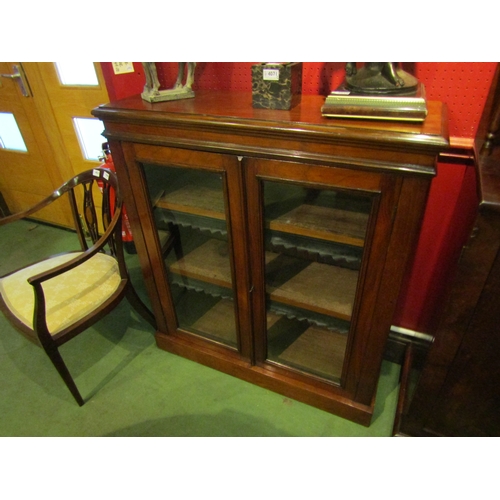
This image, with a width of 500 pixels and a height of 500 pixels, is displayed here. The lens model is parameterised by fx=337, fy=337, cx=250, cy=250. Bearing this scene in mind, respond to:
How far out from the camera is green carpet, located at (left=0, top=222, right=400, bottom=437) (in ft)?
4.69

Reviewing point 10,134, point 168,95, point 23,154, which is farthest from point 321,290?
point 10,134

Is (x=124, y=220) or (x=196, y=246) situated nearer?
(x=196, y=246)

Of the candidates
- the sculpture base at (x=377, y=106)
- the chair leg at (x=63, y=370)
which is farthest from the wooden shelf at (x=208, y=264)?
the sculpture base at (x=377, y=106)

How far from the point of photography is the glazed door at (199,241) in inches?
44.3

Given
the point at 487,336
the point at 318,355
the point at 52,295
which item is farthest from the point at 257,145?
the point at 52,295

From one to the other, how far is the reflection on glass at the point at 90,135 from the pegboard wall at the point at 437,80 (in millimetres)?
1158

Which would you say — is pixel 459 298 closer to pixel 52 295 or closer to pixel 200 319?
pixel 200 319

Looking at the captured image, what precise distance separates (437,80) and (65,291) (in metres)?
1.64

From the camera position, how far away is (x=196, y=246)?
1.56 m

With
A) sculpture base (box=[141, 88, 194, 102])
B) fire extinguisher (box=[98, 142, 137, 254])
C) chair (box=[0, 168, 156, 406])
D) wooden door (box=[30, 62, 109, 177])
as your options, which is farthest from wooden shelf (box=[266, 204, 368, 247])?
wooden door (box=[30, 62, 109, 177])

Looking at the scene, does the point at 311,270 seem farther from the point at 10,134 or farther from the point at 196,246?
the point at 10,134

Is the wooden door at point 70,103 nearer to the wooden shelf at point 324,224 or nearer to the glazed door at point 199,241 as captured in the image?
the glazed door at point 199,241

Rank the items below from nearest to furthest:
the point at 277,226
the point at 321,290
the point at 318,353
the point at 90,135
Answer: the point at 277,226 < the point at 321,290 < the point at 318,353 < the point at 90,135

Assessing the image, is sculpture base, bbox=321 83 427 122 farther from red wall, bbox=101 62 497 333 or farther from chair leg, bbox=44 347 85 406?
chair leg, bbox=44 347 85 406
